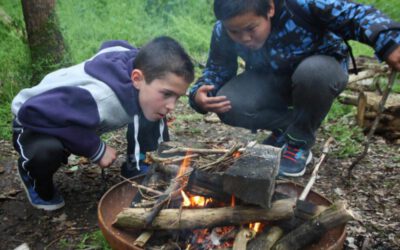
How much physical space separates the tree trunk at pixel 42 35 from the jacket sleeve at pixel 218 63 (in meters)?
2.06

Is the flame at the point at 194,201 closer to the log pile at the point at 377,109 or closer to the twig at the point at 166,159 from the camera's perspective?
the twig at the point at 166,159

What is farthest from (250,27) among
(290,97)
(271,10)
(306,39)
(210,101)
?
(290,97)

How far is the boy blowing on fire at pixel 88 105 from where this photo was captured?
8.10 feet

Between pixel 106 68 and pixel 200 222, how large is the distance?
1.32 meters

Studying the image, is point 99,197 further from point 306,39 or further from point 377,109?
point 377,109

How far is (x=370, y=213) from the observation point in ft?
8.93

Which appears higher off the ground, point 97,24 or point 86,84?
point 86,84

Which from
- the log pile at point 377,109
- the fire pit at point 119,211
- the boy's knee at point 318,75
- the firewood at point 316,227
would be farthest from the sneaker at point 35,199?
the log pile at point 377,109

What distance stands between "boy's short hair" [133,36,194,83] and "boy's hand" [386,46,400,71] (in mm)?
1226

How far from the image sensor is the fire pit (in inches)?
71.1

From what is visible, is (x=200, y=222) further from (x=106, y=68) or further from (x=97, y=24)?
(x=97, y=24)

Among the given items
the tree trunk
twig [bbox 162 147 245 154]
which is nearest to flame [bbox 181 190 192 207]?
twig [bbox 162 147 245 154]

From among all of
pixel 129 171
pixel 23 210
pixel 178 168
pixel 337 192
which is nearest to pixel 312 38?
pixel 337 192

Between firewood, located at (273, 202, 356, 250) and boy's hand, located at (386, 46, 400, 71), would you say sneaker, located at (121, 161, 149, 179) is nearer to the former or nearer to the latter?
firewood, located at (273, 202, 356, 250)
